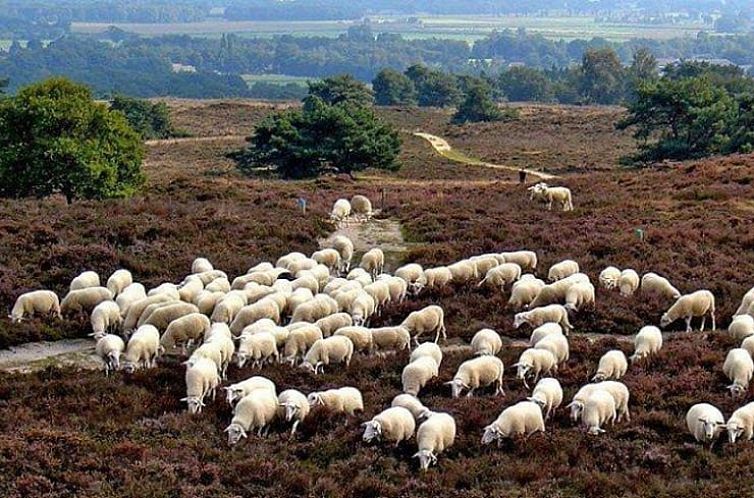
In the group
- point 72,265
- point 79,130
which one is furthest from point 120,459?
point 79,130

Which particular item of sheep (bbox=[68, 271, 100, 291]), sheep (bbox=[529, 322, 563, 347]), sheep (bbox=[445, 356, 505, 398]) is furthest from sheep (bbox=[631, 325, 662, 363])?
sheep (bbox=[68, 271, 100, 291])

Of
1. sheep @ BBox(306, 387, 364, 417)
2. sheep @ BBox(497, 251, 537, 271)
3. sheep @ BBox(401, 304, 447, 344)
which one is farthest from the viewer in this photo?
sheep @ BBox(497, 251, 537, 271)

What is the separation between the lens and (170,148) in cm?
7538

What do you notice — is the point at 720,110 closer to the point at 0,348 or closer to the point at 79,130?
the point at 79,130

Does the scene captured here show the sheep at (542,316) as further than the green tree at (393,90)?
No

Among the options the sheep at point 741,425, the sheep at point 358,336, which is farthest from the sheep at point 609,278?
the sheep at point 741,425

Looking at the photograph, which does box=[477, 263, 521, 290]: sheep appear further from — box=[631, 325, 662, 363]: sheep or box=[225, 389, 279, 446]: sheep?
box=[225, 389, 279, 446]: sheep

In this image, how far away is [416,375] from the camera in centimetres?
1494

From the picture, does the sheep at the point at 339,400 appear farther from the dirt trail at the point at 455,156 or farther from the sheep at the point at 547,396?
the dirt trail at the point at 455,156

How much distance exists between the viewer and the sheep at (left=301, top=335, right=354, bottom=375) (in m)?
16.0

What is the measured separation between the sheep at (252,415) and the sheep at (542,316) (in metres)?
6.48

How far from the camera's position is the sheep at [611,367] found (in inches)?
597

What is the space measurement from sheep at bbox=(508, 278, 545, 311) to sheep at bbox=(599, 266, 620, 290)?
2.13 m

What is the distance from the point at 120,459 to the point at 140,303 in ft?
19.9
